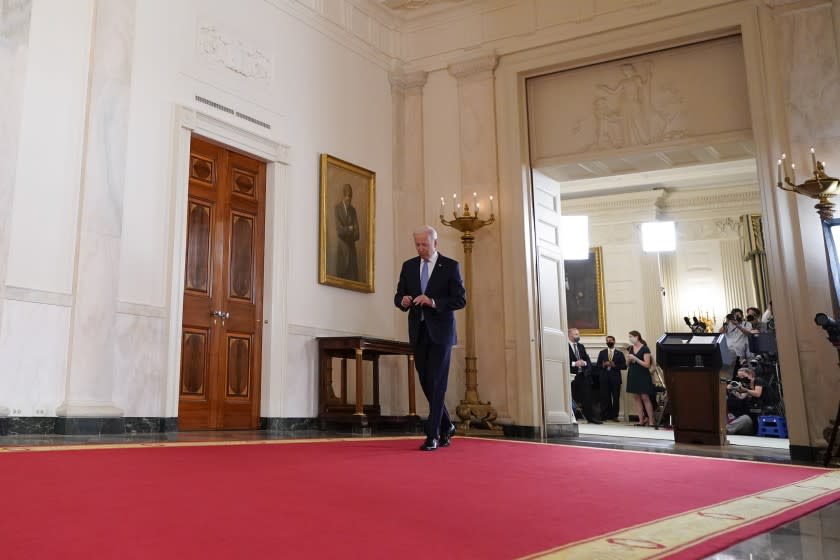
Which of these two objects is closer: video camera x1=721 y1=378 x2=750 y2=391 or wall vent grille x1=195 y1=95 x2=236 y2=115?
wall vent grille x1=195 y1=95 x2=236 y2=115

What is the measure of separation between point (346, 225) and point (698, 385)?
13.9 feet

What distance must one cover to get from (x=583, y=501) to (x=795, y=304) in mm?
5062

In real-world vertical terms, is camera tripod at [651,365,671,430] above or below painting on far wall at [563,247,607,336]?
below

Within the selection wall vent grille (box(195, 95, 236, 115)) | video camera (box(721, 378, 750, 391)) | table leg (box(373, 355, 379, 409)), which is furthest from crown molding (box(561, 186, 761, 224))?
wall vent grille (box(195, 95, 236, 115))

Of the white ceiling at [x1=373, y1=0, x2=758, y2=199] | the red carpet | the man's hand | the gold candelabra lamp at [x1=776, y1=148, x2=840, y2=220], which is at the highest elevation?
the white ceiling at [x1=373, y1=0, x2=758, y2=199]

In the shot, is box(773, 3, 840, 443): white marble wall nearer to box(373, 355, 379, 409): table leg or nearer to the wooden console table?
the wooden console table

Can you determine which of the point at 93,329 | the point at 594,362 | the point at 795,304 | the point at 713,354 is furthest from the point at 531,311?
the point at 594,362

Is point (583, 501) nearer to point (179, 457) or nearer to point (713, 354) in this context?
point (179, 457)

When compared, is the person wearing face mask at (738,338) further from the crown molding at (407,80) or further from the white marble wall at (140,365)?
the white marble wall at (140,365)

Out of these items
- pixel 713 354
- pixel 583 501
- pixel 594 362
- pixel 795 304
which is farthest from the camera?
pixel 594 362

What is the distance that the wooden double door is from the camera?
22.2 feet

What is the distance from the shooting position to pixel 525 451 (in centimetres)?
525

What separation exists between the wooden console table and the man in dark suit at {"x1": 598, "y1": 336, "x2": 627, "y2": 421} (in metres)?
5.90

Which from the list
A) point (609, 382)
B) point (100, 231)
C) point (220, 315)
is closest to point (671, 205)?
point (609, 382)
